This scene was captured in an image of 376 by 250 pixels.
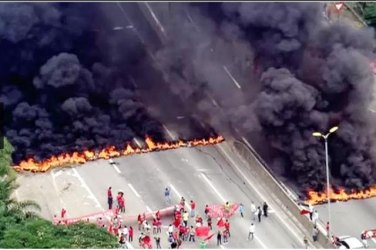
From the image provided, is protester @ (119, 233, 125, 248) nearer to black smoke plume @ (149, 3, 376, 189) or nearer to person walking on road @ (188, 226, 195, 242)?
person walking on road @ (188, 226, 195, 242)

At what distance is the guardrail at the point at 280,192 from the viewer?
64438mm

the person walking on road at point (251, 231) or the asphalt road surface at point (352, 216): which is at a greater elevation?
the asphalt road surface at point (352, 216)

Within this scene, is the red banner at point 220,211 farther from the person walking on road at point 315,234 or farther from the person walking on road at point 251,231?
the person walking on road at point 315,234

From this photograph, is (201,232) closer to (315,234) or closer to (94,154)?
(315,234)

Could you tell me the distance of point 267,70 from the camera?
2741 inches

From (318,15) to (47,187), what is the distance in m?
16.9

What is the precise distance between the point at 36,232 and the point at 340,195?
18875 mm

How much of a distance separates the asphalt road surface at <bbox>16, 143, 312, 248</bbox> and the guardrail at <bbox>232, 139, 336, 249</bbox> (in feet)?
1.34

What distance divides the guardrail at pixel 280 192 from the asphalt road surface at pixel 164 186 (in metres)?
0.41

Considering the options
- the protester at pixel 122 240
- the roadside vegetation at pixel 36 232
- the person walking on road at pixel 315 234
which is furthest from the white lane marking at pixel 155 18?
the roadside vegetation at pixel 36 232

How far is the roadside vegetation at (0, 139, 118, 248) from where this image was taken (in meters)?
54.1

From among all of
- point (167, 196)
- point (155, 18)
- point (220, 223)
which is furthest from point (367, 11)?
point (220, 223)

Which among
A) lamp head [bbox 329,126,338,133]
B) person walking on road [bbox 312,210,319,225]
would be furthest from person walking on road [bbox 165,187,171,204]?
lamp head [bbox 329,126,338,133]

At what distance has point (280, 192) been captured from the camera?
6731 centimetres
